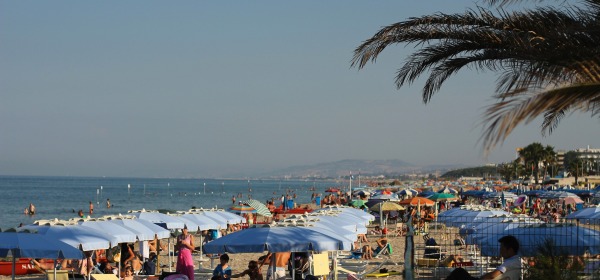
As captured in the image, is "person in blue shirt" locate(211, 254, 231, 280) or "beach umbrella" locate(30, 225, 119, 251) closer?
"beach umbrella" locate(30, 225, 119, 251)

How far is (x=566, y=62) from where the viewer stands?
26.8 feet

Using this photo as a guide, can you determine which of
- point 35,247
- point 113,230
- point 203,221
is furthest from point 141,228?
point 203,221

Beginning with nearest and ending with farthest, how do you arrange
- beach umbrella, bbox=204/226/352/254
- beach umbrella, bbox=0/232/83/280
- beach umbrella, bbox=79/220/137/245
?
1. beach umbrella, bbox=0/232/83/280
2. beach umbrella, bbox=204/226/352/254
3. beach umbrella, bbox=79/220/137/245

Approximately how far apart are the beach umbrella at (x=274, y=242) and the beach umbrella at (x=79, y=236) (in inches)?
80.3

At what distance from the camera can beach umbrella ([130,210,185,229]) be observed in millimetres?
20156

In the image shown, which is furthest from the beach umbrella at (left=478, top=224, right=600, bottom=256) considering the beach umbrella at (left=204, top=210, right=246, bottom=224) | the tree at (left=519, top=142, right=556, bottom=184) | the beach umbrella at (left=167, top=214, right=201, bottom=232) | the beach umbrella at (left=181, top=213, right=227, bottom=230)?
the tree at (left=519, top=142, right=556, bottom=184)

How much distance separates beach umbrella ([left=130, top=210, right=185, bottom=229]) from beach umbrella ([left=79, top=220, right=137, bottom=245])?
4.22 meters

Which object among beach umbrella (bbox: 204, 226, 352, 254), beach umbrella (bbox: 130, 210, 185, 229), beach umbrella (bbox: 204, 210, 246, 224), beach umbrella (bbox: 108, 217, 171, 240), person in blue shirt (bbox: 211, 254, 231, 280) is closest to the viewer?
beach umbrella (bbox: 204, 226, 352, 254)

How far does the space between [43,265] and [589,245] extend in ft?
36.9

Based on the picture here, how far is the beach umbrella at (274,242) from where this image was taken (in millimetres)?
12914

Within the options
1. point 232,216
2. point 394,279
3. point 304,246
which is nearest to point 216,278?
point 304,246

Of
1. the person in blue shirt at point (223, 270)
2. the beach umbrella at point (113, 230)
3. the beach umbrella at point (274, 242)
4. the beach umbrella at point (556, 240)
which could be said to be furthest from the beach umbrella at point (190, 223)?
the beach umbrella at point (556, 240)

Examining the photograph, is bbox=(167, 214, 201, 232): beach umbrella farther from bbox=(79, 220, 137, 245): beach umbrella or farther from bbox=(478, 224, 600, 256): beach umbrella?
bbox=(478, 224, 600, 256): beach umbrella

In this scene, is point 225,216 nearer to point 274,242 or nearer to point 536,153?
point 274,242
